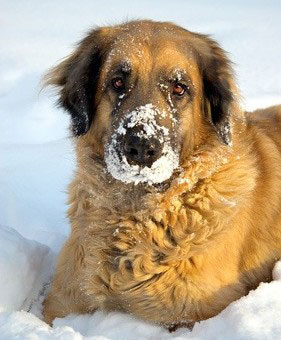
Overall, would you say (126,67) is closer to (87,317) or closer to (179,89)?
(179,89)

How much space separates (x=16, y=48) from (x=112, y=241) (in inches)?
264

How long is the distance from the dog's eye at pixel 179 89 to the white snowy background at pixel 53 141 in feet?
2.90

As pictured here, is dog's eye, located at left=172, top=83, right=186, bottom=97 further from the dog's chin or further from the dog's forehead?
the dog's chin

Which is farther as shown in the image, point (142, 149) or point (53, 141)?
point (53, 141)

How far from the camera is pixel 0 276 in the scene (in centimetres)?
398

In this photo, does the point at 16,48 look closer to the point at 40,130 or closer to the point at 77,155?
the point at 40,130

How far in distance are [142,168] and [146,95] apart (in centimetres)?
47

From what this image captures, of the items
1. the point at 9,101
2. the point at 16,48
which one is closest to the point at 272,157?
the point at 9,101

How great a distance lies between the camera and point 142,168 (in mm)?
3564

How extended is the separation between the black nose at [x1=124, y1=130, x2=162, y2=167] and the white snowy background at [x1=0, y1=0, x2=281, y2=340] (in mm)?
954

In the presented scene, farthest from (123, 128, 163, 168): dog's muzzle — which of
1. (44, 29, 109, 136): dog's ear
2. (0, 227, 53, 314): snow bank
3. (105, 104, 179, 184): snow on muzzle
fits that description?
(0, 227, 53, 314): snow bank

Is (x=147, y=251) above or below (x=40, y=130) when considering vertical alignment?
above

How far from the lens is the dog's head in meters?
3.57

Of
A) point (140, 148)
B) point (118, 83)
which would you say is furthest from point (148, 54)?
point (140, 148)
